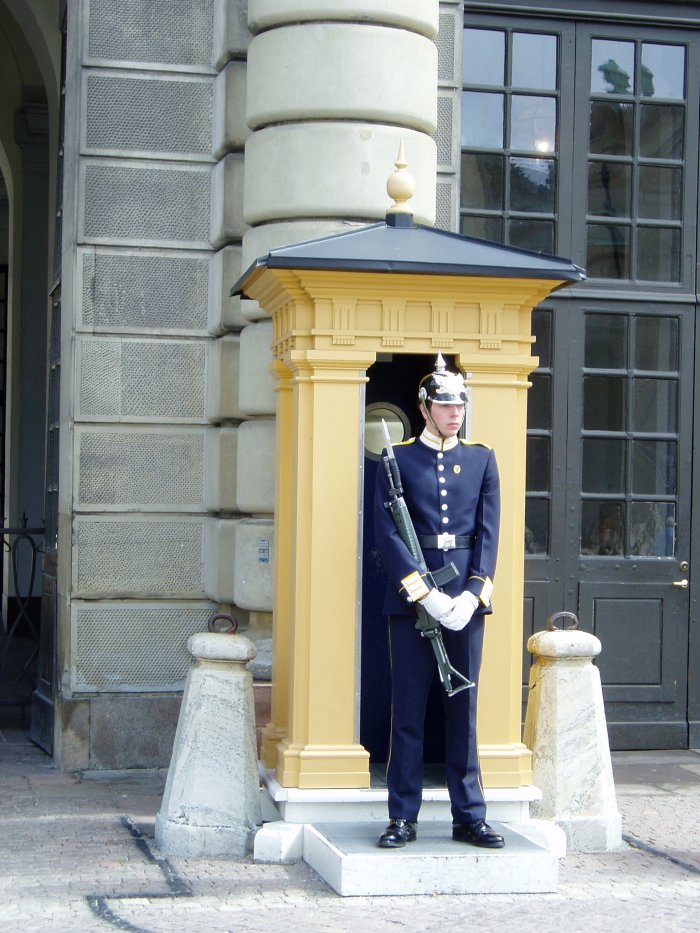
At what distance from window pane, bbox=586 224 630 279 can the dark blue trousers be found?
367 centimetres

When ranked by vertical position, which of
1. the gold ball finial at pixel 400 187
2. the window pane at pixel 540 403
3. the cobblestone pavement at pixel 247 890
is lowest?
the cobblestone pavement at pixel 247 890

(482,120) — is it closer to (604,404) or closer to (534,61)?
(534,61)

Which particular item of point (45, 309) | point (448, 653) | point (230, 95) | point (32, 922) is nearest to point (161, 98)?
point (230, 95)

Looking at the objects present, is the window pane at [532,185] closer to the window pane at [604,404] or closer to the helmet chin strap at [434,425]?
the window pane at [604,404]

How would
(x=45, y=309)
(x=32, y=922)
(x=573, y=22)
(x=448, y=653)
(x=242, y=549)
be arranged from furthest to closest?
(x=45, y=309), (x=573, y=22), (x=242, y=549), (x=448, y=653), (x=32, y=922)

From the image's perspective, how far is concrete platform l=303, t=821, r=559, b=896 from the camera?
17.4ft

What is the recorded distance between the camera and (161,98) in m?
7.98

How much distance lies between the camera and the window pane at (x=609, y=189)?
8695mm

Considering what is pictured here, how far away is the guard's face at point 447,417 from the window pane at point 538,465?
2926mm

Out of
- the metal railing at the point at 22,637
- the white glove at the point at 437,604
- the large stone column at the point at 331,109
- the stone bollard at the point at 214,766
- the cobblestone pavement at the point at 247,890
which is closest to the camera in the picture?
the cobblestone pavement at the point at 247,890

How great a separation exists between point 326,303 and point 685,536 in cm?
371

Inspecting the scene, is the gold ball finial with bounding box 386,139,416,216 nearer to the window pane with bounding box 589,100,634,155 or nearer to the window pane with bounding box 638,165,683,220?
the window pane with bounding box 589,100,634,155

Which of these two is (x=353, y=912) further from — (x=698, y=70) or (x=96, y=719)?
(x=698, y=70)

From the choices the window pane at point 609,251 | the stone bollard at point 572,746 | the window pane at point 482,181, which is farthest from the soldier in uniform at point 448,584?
the window pane at point 609,251
